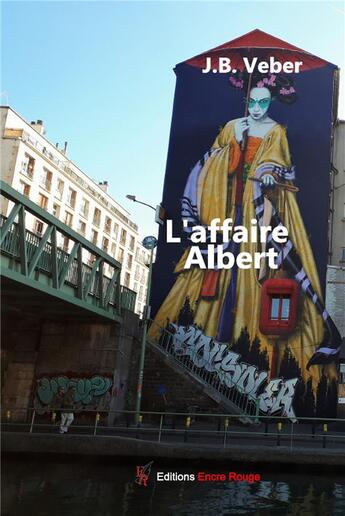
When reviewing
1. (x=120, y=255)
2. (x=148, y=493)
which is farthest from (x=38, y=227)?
(x=148, y=493)

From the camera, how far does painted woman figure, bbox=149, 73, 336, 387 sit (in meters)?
32.8

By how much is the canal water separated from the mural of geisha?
15.3 metres

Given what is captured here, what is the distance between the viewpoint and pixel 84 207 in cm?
7038

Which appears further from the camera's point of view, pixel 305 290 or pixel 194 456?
pixel 305 290

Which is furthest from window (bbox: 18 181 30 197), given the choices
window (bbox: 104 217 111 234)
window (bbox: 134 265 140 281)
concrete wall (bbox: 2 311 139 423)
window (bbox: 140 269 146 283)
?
window (bbox: 140 269 146 283)

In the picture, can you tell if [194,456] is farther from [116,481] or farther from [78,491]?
[78,491]

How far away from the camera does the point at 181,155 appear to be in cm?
3772

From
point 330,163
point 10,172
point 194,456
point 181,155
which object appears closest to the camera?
point 194,456

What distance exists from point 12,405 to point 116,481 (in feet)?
39.8

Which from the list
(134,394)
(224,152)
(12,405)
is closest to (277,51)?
(224,152)

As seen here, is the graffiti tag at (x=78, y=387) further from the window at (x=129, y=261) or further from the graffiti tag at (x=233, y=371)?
the window at (x=129, y=261)

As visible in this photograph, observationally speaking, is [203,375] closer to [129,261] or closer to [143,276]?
[129,261]

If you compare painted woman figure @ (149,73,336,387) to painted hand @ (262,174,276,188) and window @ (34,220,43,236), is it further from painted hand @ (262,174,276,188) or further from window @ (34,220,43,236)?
window @ (34,220,43,236)

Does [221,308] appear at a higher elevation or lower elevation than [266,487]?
higher
